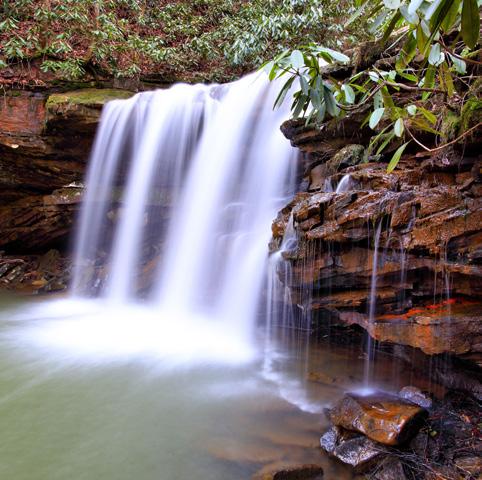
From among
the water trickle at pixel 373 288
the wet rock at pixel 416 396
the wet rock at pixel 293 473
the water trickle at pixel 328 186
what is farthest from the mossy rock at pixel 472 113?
the wet rock at pixel 293 473

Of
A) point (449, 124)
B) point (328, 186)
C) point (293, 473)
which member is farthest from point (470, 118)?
point (293, 473)

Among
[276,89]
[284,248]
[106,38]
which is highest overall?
[106,38]

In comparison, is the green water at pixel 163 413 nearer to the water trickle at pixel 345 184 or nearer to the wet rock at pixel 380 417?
the wet rock at pixel 380 417

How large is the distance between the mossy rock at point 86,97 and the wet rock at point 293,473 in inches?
313

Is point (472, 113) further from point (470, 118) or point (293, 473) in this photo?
point (293, 473)

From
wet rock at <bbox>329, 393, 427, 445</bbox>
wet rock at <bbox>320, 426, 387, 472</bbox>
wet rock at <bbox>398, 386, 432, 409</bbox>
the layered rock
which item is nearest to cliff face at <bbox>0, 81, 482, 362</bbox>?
wet rock at <bbox>398, 386, 432, 409</bbox>

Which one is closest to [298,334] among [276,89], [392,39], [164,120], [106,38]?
[392,39]

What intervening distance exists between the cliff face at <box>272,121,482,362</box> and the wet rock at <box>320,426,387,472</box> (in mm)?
1090

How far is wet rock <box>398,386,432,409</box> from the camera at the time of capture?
3.73 m

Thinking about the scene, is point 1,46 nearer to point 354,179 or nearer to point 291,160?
point 291,160

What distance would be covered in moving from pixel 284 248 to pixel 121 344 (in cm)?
281

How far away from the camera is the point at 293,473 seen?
114 inches

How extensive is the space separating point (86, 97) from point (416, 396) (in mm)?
8368

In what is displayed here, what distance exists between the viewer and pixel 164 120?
8984mm
